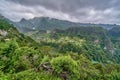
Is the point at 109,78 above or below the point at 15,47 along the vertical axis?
below

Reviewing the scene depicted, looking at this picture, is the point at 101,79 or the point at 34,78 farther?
the point at 101,79

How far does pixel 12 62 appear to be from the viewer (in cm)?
8425

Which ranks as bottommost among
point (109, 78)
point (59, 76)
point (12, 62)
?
point (109, 78)

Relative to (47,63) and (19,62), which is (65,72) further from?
(19,62)

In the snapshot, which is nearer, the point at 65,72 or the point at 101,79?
the point at 65,72

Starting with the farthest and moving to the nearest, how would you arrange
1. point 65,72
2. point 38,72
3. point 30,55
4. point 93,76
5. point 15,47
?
point 93,76 < point 30,55 < point 15,47 < point 65,72 < point 38,72

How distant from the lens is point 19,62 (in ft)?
282

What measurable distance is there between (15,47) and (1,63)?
13.5 m

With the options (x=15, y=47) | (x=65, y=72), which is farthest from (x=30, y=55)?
(x=65, y=72)

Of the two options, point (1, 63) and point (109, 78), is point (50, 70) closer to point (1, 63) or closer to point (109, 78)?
point (1, 63)

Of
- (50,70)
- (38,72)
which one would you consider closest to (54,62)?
(50,70)

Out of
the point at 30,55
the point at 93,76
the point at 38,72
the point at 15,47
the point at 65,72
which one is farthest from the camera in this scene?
the point at 93,76

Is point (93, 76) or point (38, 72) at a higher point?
point (38, 72)

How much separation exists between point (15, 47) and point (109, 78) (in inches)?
2673
